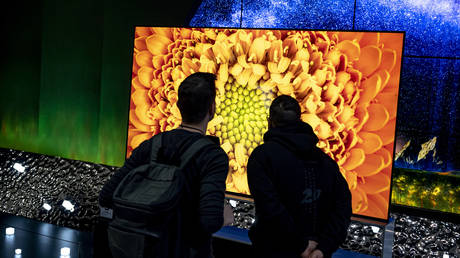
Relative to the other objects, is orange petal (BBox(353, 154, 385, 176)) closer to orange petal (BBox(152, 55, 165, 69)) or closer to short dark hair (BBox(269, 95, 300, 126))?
short dark hair (BBox(269, 95, 300, 126))

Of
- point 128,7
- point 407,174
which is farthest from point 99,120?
point 407,174

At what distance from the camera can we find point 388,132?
2.39 meters

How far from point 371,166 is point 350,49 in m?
0.68

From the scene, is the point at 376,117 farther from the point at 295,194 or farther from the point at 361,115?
the point at 295,194

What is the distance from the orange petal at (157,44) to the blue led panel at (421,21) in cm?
139

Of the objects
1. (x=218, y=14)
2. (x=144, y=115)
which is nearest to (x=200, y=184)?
(x=144, y=115)

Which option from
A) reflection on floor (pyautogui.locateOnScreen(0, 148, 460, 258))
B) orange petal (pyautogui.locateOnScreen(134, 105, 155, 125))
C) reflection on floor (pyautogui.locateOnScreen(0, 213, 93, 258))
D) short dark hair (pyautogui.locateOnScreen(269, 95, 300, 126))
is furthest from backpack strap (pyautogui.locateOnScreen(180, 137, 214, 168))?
reflection on floor (pyautogui.locateOnScreen(0, 213, 93, 258))

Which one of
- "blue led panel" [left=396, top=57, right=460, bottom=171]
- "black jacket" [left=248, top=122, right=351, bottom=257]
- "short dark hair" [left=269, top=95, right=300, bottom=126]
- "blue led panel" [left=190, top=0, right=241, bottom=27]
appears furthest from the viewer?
"blue led panel" [left=190, top=0, right=241, bottom=27]

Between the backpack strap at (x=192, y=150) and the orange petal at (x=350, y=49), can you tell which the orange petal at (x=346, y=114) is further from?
the backpack strap at (x=192, y=150)

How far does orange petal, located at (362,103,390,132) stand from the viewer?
2406mm

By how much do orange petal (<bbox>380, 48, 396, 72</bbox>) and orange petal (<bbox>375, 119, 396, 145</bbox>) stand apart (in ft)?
0.97

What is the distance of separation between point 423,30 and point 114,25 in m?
2.54

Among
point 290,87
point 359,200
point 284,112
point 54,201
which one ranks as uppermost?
point 290,87

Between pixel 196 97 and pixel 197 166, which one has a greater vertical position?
pixel 196 97
